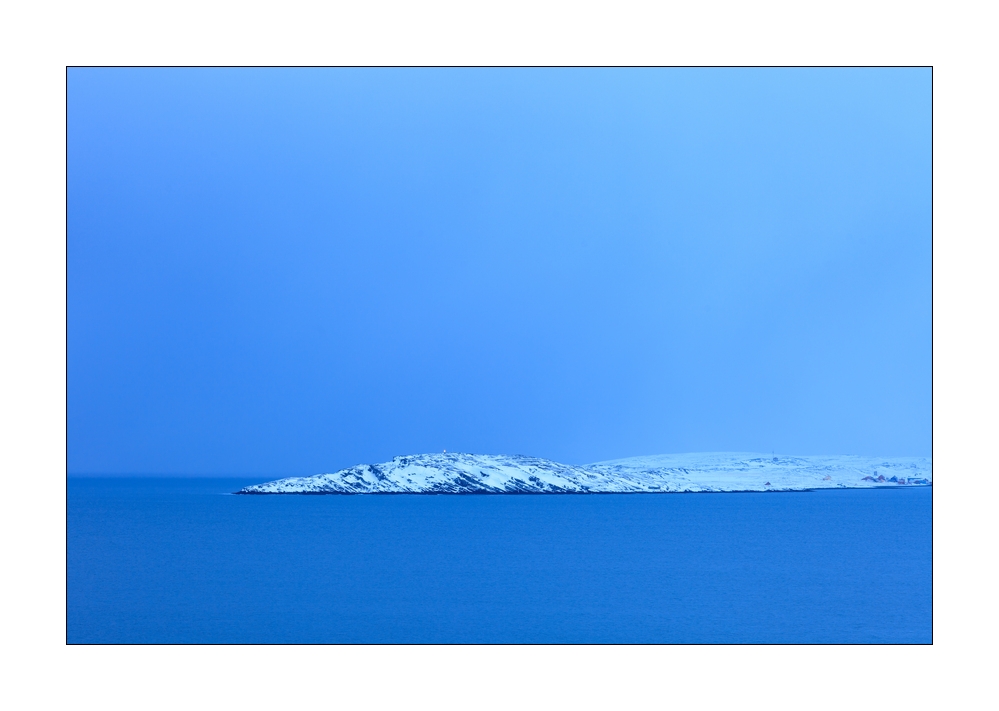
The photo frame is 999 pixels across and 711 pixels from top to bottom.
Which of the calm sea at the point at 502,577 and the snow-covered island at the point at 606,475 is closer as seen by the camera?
the calm sea at the point at 502,577

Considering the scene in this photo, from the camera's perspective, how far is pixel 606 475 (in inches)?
1172

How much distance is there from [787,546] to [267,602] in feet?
34.2

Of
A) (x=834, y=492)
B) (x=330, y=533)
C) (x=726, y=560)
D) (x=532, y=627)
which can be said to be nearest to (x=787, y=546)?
(x=726, y=560)

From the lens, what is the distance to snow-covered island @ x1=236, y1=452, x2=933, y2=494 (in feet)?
92.4

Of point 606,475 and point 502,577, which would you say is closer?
point 502,577

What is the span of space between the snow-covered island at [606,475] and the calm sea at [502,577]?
12.9 feet

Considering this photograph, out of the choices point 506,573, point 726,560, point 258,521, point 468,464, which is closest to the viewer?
point 506,573

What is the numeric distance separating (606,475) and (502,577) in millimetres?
16548

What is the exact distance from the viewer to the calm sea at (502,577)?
10797 millimetres

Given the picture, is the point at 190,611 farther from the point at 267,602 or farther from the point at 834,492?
the point at 834,492

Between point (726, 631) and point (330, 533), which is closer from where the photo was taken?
point (726, 631)

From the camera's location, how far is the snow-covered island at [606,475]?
28172 mm

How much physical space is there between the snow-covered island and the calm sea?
394 centimetres

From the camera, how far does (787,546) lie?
17.3 metres
